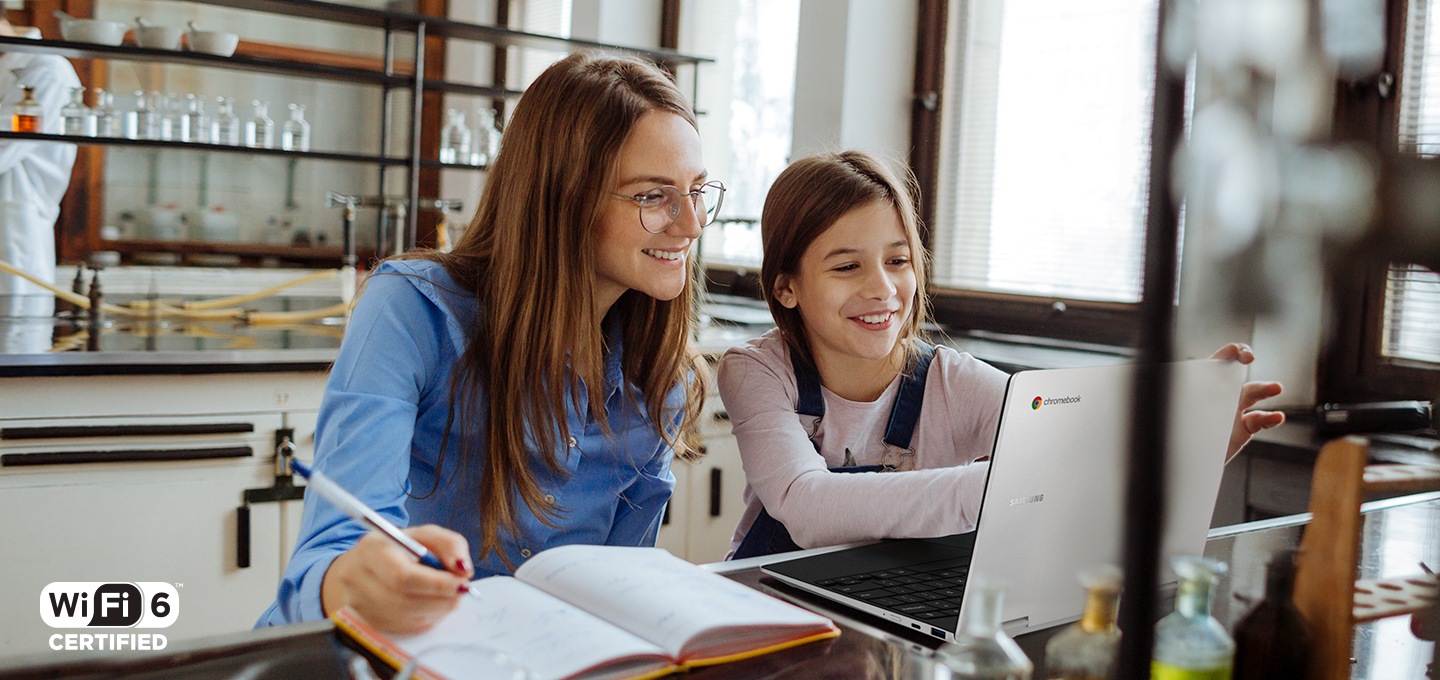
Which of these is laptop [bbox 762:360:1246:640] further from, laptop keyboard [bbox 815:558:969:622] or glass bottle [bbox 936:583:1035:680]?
glass bottle [bbox 936:583:1035:680]

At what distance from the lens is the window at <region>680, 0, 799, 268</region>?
3.73m

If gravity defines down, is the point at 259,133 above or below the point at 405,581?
above

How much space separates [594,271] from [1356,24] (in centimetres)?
113

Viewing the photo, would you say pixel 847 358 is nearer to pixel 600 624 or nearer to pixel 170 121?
pixel 600 624

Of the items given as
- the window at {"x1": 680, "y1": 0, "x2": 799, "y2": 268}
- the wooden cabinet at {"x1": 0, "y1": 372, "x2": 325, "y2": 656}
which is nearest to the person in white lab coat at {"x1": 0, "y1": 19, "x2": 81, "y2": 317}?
the wooden cabinet at {"x1": 0, "y1": 372, "x2": 325, "y2": 656}

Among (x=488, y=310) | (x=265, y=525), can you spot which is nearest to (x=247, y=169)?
(x=265, y=525)

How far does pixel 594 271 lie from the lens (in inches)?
51.4

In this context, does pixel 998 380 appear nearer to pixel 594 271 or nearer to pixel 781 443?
pixel 781 443

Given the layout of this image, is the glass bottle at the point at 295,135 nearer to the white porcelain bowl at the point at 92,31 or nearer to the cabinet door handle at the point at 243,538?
the white porcelain bowl at the point at 92,31

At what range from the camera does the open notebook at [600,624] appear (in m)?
Answer: 0.76

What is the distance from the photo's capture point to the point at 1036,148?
9.58ft

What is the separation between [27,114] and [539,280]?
81.8 inches

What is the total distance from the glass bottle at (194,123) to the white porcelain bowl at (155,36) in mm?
167

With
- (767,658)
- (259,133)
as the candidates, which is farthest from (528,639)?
(259,133)
